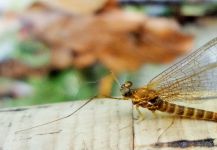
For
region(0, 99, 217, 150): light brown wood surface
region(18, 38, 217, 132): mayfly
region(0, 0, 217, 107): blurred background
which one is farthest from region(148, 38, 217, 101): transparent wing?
region(0, 0, 217, 107): blurred background

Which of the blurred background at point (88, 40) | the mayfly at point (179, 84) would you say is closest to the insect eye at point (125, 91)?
the mayfly at point (179, 84)

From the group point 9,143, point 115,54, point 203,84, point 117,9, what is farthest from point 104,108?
point 117,9

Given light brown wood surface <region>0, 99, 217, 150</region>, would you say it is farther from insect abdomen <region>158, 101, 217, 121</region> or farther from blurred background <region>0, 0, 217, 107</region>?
blurred background <region>0, 0, 217, 107</region>

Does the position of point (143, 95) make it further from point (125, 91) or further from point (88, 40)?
point (88, 40)

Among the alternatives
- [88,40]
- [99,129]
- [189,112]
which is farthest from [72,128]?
[88,40]

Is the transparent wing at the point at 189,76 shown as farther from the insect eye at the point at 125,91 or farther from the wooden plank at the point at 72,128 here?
the wooden plank at the point at 72,128
